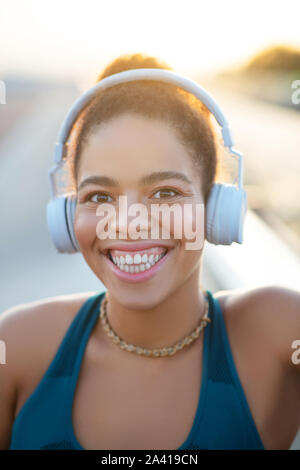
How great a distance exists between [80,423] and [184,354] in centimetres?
36

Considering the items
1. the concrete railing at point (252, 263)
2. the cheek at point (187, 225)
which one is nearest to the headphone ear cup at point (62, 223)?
the cheek at point (187, 225)

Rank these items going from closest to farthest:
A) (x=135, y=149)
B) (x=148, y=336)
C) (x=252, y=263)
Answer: (x=135, y=149) → (x=148, y=336) → (x=252, y=263)

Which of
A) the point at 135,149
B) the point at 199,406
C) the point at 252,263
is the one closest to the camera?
the point at 135,149

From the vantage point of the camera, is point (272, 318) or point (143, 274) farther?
point (272, 318)

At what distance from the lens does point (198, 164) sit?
4.28 ft

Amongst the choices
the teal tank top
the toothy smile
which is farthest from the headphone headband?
the teal tank top

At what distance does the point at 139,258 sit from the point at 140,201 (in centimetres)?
15

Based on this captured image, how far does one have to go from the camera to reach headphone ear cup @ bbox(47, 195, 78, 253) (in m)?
1.38

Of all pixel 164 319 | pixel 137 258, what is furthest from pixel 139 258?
pixel 164 319

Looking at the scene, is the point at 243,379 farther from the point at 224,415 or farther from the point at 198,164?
the point at 198,164

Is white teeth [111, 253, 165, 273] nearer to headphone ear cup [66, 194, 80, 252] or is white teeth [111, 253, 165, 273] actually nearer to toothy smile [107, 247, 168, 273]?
toothy smile [107, 247, 168, 273]

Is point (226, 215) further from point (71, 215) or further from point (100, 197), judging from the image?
point (71, 215)

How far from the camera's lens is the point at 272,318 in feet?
4.48
